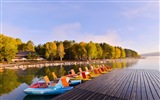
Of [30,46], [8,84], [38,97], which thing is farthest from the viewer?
[30,46]

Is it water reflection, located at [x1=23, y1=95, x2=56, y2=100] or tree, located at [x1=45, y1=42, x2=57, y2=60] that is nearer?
water reflection, located at [x1=23, y1=95, x2=56, y2=100]

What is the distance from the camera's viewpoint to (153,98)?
7043mm

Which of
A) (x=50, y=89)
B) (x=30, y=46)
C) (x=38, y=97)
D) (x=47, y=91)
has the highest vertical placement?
(x=30, y=46)

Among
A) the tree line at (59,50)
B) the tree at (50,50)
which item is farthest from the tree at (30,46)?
the tree at (50,50)

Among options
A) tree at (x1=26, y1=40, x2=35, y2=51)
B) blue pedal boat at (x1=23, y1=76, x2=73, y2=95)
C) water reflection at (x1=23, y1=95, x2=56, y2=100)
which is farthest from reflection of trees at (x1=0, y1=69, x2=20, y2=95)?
tree at (x1=26, y1=40, x2=35, y2=51)

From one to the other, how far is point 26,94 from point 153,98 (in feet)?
30.2

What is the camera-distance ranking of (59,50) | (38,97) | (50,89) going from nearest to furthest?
1. (38,97)
2. (50,89)
3. (59,50)

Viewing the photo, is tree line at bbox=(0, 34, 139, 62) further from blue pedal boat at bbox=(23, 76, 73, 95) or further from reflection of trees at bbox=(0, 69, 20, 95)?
blue pedal boat at bbox=(23, 76, 73, 95)

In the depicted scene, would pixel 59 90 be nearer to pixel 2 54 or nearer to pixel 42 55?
pixel 2 54

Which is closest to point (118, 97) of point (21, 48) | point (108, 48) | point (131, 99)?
point (131, 99)

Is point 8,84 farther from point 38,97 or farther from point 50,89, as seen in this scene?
point 50,89

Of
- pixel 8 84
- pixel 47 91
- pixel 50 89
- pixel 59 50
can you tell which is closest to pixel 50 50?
pixel 59 50

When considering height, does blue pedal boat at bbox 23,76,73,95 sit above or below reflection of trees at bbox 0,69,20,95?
above

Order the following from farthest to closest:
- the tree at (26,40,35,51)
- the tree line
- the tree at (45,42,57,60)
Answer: the tree at (26,40,35,51)
the tree at (45,42,57,60)
the tree line
